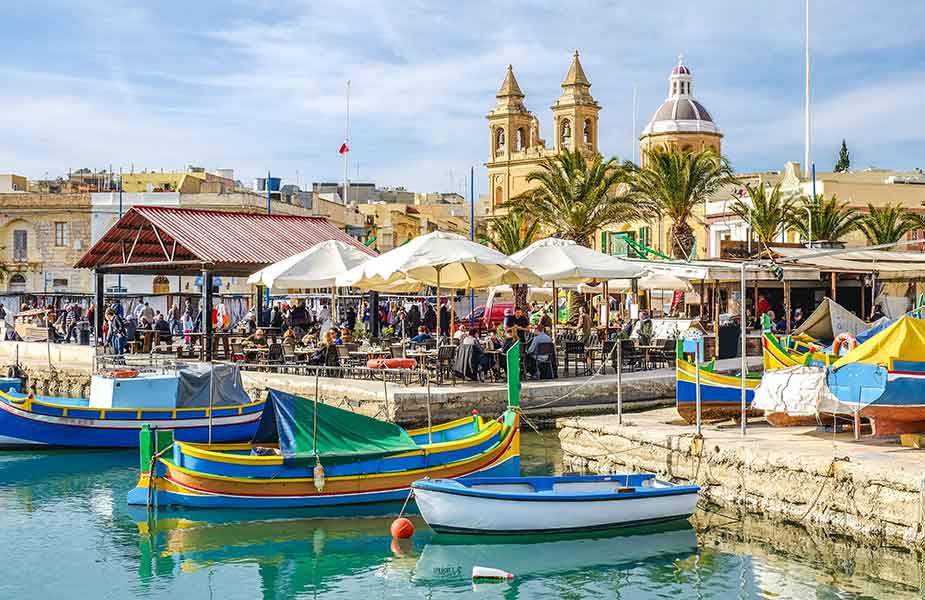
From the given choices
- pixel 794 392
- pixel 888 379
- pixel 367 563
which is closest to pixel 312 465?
pixel 367 563

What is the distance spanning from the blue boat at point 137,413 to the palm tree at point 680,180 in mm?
21528

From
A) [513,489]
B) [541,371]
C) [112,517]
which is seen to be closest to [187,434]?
[112,517]

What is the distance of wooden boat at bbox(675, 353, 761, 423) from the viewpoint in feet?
56.0

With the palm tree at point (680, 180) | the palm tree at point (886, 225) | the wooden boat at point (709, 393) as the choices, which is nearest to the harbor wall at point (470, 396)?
the wooden boat at point (709, 393)

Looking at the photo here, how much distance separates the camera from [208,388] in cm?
2205

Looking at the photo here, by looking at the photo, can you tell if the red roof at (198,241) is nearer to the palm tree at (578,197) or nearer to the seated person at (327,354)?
the seated person at (327,354)

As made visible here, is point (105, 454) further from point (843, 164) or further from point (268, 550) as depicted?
point (843, 164)

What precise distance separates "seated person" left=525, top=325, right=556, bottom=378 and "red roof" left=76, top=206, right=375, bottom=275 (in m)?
6.08

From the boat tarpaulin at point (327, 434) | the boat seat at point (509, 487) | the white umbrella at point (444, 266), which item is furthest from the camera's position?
the white umbrella at point (444, 266)

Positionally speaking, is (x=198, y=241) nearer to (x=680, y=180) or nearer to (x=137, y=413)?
(x=137, y=413)

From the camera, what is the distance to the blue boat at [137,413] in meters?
21.9

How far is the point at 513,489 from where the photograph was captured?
1491cm

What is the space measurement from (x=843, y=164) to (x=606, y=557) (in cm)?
7898

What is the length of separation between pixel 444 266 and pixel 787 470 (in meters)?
9.65
